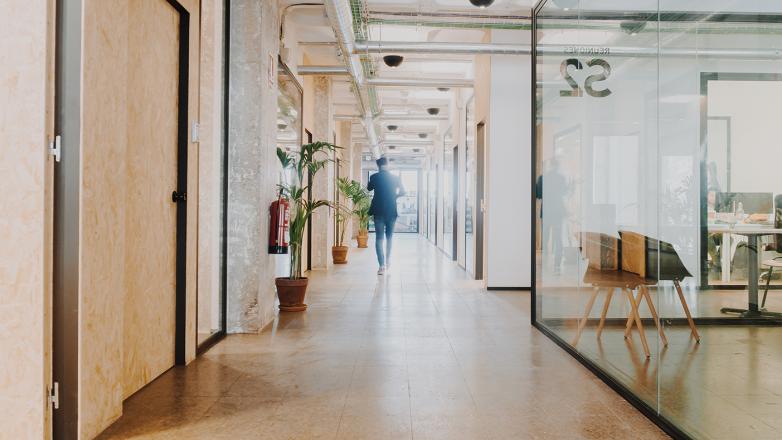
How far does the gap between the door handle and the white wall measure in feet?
13.7

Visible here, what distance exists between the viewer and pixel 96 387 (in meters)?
2.14

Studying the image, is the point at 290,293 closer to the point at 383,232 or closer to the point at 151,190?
the point at 151,190

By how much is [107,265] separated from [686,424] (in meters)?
2.48

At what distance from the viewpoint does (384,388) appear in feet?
9.20

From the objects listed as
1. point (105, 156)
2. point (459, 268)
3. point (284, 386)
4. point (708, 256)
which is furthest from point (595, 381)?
point (459, 268)

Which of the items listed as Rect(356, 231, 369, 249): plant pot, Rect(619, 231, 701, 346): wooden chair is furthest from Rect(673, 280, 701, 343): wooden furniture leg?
Rect(356, 231, 369, 249): plant pot

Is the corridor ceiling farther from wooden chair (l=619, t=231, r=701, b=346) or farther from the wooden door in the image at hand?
wooden chair (l=619, t=231, r=701, b=346)

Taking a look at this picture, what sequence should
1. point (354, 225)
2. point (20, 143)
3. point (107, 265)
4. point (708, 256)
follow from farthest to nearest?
1. point (354, 225)
2. point (107, 265)
3. point (708, 256)
4. point (20, 143)

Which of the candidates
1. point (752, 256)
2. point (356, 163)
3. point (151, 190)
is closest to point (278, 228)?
point (151, 190)

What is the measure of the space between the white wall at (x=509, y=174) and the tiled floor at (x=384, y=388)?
1.87 meters

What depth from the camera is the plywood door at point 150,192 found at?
2.65m

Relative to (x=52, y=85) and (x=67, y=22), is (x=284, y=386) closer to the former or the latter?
(x=52, y=85)

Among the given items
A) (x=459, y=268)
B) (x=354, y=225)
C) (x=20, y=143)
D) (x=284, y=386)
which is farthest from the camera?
(x=354, y=225)

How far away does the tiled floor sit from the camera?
228cm
